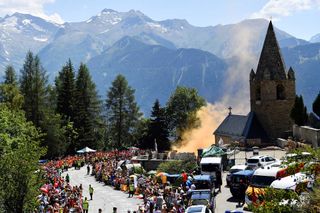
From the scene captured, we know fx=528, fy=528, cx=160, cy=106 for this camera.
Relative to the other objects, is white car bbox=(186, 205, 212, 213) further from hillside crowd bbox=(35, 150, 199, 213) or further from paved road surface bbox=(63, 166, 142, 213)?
paved road surface bbox=(63, 166, 142, 213)

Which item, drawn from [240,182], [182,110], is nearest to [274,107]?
[240,182]

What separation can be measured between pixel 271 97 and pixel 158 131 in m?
19.0

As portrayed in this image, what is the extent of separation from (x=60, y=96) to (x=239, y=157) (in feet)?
112

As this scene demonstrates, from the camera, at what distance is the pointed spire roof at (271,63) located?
1927 inches

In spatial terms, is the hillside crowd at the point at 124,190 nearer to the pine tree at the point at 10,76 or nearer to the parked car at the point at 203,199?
the parked car at the point at 203,199

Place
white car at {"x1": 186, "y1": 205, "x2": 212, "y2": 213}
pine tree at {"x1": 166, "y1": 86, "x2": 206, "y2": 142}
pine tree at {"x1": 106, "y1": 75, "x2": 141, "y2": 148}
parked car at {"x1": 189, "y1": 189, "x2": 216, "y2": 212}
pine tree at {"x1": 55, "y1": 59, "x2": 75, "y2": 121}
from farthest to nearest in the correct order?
1. pine tree at {"x1": 106, "y1": 75, "x2": 141, "y2": 148}
2. pine tree at {"x1": 166, "y1": 86, "x2": 206, "y2": 142}
3. pine tree at {"x1": 55, "y1": 59, "x2": 75, "y2": 121}
4. parked car at {"x1": 189, "y1": 189, "x2": 216, "y2": 212}
5. white car at {"x1": 186, "y1": 205, "x2": 212, "y2": 213}

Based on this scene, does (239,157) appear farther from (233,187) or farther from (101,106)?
(101,106)

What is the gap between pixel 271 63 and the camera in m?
49.2

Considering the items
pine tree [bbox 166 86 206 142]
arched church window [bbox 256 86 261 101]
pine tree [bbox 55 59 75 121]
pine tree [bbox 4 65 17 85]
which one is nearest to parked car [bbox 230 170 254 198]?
arched church window [bbox 256 86 261 101]

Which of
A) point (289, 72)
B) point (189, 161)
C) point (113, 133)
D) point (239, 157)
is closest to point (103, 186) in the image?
point (189, 161)

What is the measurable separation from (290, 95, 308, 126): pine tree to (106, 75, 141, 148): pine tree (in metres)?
34.2

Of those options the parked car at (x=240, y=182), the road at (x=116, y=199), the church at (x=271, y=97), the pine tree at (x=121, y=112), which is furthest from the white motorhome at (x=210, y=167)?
the pine tree at (x=121, y=112)

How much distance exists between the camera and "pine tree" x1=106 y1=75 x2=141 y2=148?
7625cm

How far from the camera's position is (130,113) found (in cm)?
7719
